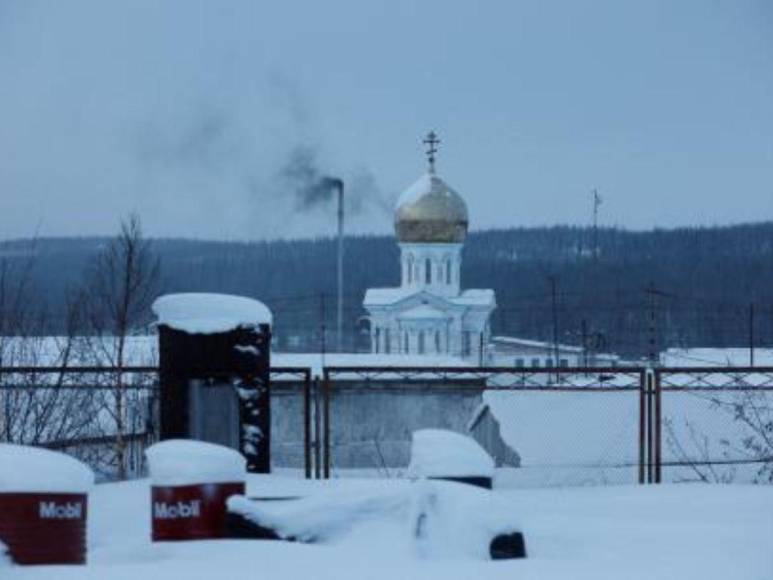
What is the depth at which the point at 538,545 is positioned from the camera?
30.7 feet

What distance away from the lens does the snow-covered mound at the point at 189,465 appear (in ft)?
27.9

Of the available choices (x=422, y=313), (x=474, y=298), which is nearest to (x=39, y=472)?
(x=422, y=313)

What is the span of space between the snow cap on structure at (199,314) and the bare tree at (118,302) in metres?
2.98

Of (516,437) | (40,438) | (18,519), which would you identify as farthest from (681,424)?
(18,519)

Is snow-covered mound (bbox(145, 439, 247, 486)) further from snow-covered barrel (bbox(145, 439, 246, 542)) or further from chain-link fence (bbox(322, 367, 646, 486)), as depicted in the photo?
chain-link fence (bbox(322, 367, 646, 486))

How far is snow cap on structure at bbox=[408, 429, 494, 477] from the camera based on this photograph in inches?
389

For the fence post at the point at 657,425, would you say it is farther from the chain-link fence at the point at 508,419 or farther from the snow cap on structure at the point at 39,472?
the snow cap on structure at the point at 39,472

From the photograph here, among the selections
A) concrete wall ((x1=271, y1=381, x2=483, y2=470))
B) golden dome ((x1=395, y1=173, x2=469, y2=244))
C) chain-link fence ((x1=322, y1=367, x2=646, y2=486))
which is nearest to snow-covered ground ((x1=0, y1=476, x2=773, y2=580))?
chain-link fence ((x1=322, y1=367, x2=646, y2=486))

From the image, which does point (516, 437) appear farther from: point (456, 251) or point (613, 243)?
point (613, 243)

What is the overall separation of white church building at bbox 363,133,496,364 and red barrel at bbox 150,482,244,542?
36581 millimetres

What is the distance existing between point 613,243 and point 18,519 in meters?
93.8

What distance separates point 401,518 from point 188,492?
1.33 m

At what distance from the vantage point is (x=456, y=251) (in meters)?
46.7

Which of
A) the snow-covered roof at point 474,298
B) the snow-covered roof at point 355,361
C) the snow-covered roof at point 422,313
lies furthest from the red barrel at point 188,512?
the snow-covered roof at point 474,298
